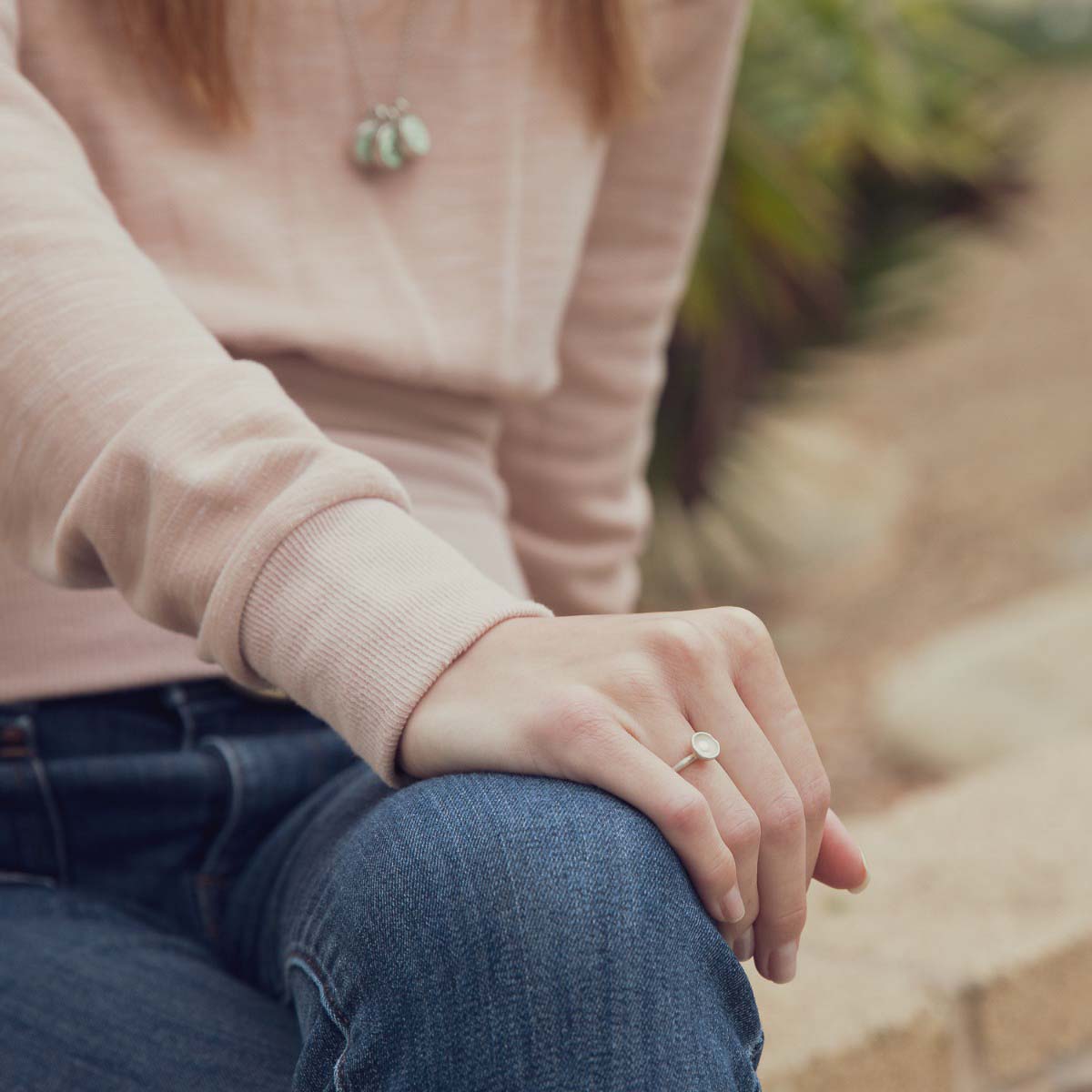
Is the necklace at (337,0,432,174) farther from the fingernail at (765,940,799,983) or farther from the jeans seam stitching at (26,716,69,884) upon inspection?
the fingernail at (765,940,799,983)

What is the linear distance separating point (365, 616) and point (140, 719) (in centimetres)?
26

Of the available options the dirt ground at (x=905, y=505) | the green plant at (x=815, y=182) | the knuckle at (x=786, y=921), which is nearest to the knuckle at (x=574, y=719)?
the knuckle at (x=786, y=921)

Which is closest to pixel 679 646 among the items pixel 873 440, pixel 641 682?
pixel 641 682

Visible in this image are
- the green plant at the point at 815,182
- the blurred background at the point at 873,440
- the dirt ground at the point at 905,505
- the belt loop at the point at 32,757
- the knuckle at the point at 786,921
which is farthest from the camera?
the dirt ground at the point at 905,505

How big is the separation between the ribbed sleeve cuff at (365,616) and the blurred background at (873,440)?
190 cm

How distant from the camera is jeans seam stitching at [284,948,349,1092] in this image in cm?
54

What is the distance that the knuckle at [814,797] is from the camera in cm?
61

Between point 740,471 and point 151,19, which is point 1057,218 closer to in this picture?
point 740,471

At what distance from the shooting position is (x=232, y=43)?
2.82 feet

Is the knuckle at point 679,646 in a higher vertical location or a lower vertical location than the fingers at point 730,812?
higher

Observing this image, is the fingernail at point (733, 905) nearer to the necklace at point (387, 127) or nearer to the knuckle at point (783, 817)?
the knuckle at point (783, 817)

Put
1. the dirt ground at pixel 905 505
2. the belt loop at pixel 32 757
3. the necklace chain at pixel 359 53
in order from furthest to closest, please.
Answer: the dirt ground at pixel 905 505
the necklace chain at pixel 359 53
the belt loop at pixel 32 757

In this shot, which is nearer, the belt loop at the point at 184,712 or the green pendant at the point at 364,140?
the belt loop at the point at 184,712

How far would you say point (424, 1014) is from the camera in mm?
525
